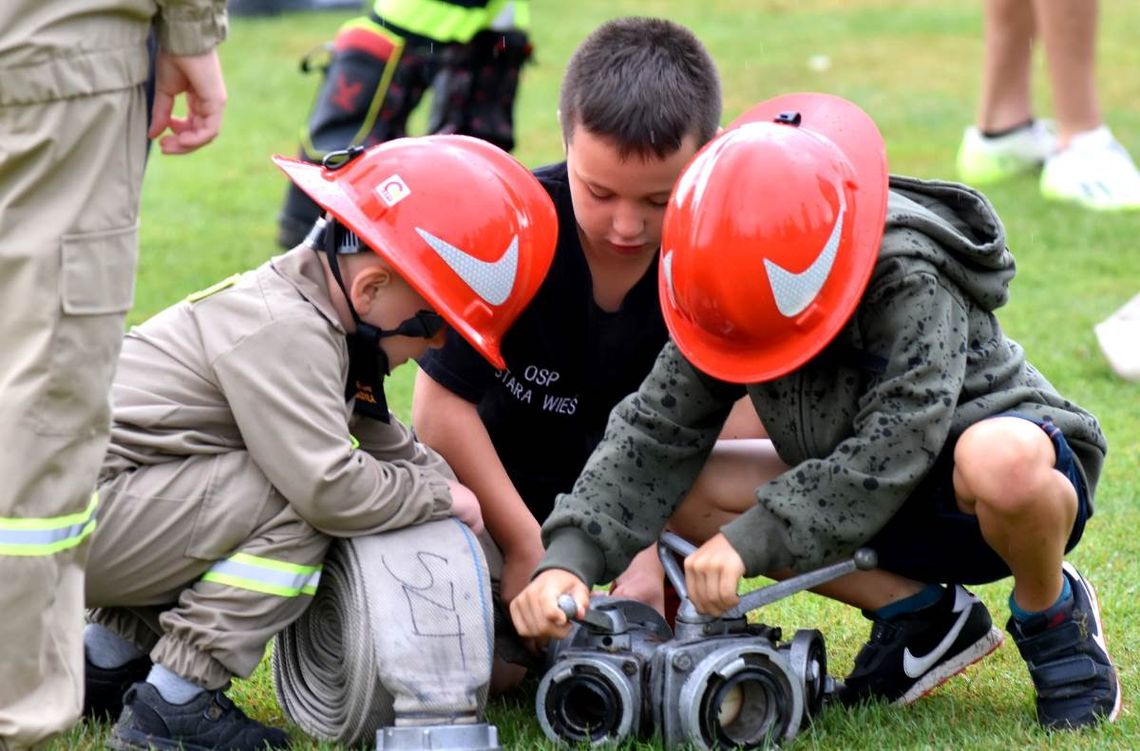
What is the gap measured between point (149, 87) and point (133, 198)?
0.29 meters

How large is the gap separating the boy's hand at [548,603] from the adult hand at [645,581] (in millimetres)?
528

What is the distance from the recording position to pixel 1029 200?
26.9 feet

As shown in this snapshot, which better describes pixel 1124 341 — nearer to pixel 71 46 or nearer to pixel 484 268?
pixel 484 268

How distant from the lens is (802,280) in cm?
292

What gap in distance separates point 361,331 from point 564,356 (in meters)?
0.63

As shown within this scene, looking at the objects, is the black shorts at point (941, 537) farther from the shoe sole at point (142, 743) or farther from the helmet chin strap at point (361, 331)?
the shoe sole at point (142, 743)

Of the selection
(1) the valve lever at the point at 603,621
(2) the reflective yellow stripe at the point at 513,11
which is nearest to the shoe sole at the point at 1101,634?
(1) the valve lever at the point at 603,621

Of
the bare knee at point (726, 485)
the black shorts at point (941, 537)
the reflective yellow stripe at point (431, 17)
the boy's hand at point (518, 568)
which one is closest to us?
the black shorts at point (941, 537)

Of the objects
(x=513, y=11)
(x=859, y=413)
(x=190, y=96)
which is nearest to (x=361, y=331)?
(x=190, y=96)

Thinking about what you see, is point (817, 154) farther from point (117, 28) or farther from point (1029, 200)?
point (1029, 200)

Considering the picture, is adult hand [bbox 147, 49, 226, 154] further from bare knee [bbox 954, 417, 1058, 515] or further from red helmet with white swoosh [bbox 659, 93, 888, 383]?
bare knee [bbox 954, 417, 1058, 515]

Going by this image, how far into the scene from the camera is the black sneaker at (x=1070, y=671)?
312cm

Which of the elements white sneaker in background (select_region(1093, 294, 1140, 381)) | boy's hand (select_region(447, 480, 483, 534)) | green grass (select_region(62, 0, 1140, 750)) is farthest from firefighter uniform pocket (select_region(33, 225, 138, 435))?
white sneaker in background (select_region(1093, 294, 1140, 381))

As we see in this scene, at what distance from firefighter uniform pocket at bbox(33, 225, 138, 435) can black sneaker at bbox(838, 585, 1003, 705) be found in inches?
58.0
